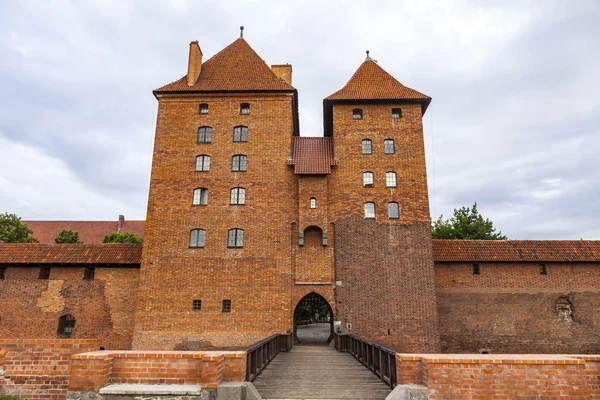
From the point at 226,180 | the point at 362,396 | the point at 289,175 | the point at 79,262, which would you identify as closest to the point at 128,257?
the point at 79,262

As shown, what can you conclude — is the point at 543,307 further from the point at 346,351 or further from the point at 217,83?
the point at 217,83

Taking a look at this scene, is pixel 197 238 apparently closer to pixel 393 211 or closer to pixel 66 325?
pixel 66 325

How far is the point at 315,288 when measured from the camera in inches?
726

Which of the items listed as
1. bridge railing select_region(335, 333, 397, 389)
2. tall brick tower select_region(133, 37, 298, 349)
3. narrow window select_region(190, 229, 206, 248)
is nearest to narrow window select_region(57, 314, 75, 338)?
tall brick tower select_region(133, 37, 298, 349)

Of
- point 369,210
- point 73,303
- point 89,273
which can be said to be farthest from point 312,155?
point 73,303

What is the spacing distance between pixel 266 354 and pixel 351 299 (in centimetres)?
739

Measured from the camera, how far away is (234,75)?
21.8 meters

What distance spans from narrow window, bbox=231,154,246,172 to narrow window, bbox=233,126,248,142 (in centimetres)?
87

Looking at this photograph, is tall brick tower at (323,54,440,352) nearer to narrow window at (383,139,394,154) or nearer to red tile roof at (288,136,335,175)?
narrow window at (383,139,394,154)

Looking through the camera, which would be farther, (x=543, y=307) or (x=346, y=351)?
(x=543, y=307)

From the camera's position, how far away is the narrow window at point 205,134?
20.5 meters

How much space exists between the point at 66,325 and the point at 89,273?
97.8 inches

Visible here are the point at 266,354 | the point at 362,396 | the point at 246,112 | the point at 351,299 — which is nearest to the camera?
the point at 362,396

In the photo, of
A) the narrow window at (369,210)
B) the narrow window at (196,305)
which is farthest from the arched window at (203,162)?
the narrow window at (369,210)
